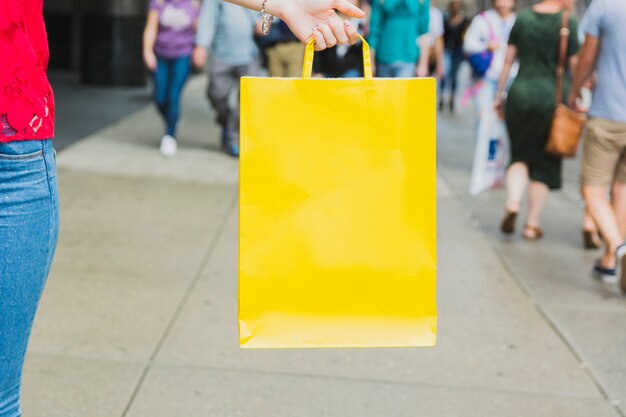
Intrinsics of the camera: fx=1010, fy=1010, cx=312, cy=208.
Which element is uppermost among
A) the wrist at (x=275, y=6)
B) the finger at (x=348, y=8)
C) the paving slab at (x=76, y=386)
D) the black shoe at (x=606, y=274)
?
the finger at (x=348, y=8)

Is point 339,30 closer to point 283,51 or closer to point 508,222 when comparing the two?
point 508,222

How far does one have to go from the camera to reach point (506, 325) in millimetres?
5211

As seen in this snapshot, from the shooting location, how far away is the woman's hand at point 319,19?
240 centimetres

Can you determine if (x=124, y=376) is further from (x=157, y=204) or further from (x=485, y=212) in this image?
(x=485, y=212)

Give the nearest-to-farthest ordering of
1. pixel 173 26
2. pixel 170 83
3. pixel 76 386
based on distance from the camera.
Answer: pixel 76 386, pixel 173 26, pixel 170 83

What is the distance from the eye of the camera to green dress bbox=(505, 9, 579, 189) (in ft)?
23.1

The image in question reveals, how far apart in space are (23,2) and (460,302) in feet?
12.6

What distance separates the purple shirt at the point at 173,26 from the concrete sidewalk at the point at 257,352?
2.25 metres

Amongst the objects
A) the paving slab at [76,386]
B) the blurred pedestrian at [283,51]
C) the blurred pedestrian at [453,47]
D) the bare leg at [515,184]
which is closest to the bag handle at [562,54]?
the bare leg at [515,184]

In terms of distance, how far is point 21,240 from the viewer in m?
2.16

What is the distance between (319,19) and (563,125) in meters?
4.69

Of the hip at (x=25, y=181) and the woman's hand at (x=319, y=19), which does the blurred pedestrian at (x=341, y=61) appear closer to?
the woman's hand at (x=319, y=19)

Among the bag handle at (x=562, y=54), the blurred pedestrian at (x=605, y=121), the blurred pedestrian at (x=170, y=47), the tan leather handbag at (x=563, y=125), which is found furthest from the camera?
the blurred pedestrian at (x=170, y=47)

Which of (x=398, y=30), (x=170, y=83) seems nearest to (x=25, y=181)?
(x=398, y=30)
